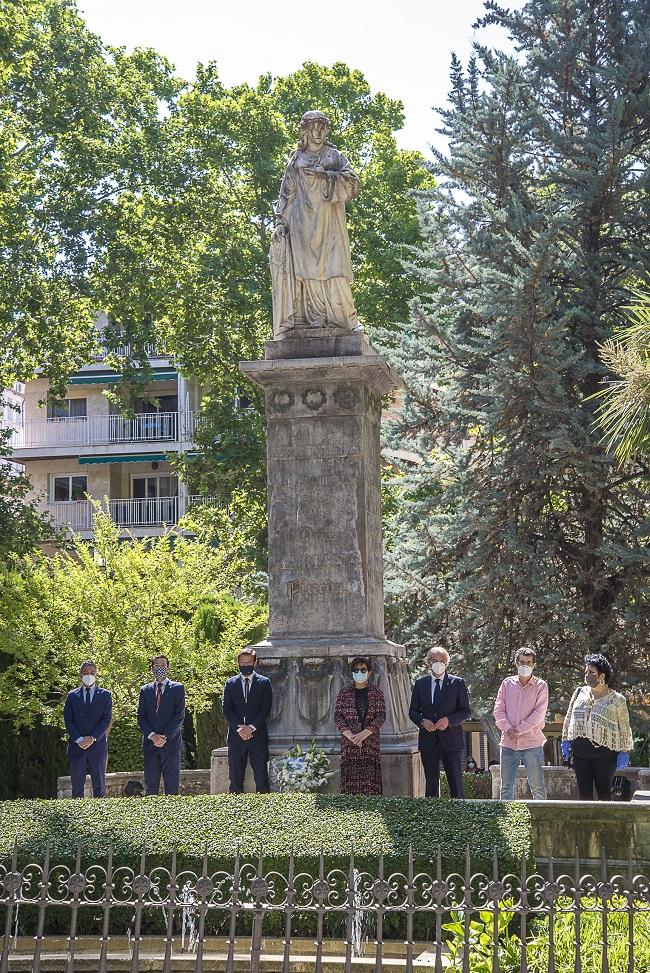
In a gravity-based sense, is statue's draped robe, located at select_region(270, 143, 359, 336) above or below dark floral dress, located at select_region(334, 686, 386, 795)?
above

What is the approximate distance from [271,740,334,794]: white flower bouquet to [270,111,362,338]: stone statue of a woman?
4.08 meters

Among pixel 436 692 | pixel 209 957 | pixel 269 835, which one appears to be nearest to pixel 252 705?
pixel 436 692

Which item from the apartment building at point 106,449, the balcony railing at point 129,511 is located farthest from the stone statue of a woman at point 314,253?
the apartment building at point 106,449

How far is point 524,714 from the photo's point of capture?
12023mm

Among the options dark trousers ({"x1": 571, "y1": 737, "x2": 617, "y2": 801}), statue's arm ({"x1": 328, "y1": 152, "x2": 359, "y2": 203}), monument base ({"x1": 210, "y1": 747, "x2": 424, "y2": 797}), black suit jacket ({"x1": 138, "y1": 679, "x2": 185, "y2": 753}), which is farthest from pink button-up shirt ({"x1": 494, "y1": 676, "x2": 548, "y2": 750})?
statue's arm ({"x1": 328, "y1": 152, "x2": 359, "y2": 203})

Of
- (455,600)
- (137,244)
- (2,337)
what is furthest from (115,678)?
(137,244)

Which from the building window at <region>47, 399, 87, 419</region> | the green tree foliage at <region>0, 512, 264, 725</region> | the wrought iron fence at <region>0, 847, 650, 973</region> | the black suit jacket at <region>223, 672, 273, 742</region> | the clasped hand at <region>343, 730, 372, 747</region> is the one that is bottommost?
the wrought iron fence at <region>0, 847, 650, 973</region>

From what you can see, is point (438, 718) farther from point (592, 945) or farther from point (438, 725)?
point (592, 945)

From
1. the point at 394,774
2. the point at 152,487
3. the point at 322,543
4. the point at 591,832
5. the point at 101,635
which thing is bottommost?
the point at 591,832

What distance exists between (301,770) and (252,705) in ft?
2.35

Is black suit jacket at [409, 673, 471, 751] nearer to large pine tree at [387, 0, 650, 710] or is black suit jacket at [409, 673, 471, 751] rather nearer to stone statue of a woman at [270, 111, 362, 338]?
stone statue of a woman at [270, 111, 362, 338]

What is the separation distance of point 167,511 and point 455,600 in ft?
86.9

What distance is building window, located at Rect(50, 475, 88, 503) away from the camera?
156 ft

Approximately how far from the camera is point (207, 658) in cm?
2172
